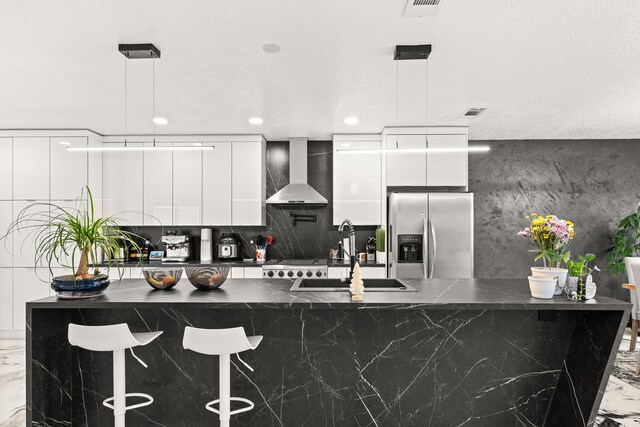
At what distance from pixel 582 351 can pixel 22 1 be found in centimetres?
368

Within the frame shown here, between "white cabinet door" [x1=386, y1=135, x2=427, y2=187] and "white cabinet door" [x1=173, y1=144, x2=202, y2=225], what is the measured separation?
7.87 ft

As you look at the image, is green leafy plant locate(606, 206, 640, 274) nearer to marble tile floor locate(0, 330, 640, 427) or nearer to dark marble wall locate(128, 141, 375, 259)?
marble tile floor locate(0, 330, 640, 427)

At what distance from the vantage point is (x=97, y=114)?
4.11 metres

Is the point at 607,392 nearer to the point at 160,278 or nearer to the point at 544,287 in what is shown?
the point at 544,287

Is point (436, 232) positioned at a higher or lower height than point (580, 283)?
higher

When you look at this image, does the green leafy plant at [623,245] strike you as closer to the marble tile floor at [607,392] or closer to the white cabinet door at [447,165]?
the marble tile floor at [607,392]

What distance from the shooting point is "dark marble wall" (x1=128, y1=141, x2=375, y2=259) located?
5398mm

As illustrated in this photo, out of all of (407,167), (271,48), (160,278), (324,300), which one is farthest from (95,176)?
(324,300)

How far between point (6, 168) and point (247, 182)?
Answer: 9.40 feet

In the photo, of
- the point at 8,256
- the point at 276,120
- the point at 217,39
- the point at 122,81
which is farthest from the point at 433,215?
the point at 8,256

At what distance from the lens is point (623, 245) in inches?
198

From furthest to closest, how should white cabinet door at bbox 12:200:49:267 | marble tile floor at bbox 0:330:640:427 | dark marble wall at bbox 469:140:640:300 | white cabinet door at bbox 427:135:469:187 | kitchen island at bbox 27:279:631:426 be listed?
dark marble wall at bbox 469:140:640:300
white cabinet door at bbox 12:200:49:267
white cabinet door at bbox 427:135:469:187
marble tile floor at bbox 0:330:640:427
kitchen island at bbox 27:279:631:426

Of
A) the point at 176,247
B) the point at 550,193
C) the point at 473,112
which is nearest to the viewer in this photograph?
the point at 473,112

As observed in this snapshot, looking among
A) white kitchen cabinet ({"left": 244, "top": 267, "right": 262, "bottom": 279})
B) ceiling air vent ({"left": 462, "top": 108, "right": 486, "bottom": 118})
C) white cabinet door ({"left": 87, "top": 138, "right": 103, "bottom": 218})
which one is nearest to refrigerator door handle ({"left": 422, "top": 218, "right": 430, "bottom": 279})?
ceiling air vent ({"left": 462, "top": 108, "right": 486, "bottom": 118})
